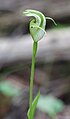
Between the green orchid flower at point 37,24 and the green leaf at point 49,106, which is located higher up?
the green orchid flower at point 37,24

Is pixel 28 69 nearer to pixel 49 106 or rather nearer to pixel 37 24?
pixel 49 106

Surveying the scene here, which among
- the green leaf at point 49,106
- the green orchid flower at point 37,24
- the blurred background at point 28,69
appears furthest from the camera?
the blurred background at point 28,69

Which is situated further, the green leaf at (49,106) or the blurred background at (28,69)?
the blurred background at (28,69)

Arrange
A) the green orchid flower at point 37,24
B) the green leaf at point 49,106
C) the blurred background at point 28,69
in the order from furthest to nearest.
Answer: the blurred background at point 28,69
the green leaf at point 49,106
the green orchid flower at point 37,24

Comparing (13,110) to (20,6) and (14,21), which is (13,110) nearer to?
(14,21)

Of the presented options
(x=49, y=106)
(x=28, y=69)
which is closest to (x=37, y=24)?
(x=49, y=106)

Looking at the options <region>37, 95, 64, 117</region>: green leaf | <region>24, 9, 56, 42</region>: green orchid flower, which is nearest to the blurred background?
<region>37, 95, 64, 117</region>: green leaf

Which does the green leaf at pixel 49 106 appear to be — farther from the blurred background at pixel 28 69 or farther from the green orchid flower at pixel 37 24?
the green orchid flower at pixel 37 24

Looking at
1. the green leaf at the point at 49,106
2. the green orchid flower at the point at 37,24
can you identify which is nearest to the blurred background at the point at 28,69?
the green leaf at the point at 49,106

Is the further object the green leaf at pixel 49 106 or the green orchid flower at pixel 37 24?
the green leaf at pixel 49 106

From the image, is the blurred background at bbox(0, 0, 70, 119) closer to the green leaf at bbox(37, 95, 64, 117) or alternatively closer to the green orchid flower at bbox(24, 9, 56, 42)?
the green leaf at bbox(37, 95, 64, 117)

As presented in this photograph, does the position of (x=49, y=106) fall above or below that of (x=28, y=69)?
above
